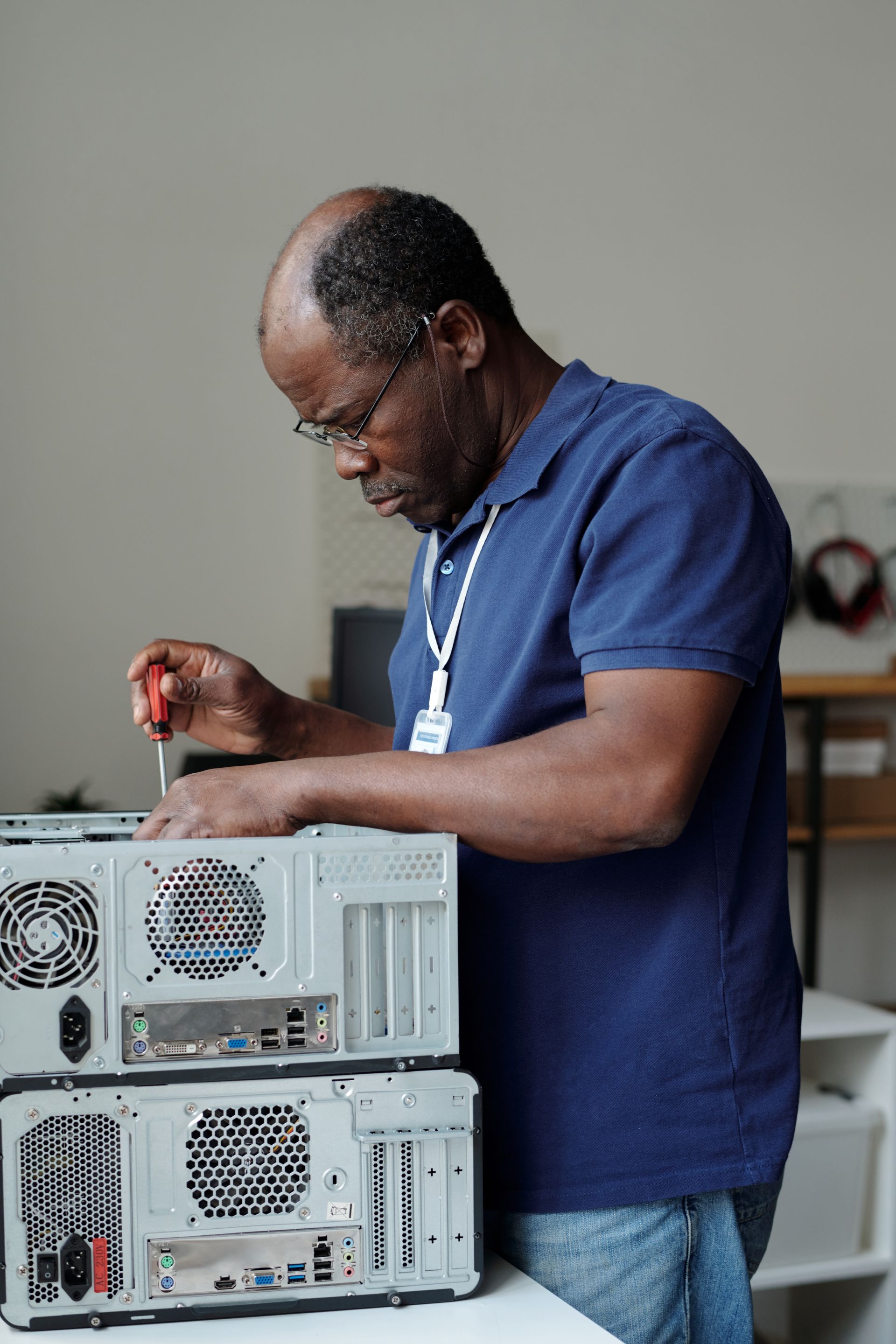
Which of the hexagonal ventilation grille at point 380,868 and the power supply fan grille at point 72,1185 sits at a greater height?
the hexagonal ventilation grille at point 380,868

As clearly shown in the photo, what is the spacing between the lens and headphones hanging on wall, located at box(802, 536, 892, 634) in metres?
3.85

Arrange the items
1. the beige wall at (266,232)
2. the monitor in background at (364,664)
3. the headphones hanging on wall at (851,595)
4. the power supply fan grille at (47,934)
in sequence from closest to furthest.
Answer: the power supply fan grille at (47,934), the monitor in background at (364,664), the beige wall at (266,232), the headphones hanging on wall at (851,595)

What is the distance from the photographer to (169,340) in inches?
130

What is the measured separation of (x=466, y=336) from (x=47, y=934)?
21.8 inches

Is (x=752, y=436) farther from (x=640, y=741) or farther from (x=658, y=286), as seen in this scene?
(x=640, y=741)

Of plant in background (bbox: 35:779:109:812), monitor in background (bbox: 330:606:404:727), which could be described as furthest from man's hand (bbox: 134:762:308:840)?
plant in background (bbox: 35:779:109:812)

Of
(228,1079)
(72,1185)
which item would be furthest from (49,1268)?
(228,1079)

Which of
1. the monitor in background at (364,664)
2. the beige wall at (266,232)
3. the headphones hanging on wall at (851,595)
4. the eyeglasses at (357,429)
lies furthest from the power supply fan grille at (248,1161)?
the headphones hanging on wall at (851,595)

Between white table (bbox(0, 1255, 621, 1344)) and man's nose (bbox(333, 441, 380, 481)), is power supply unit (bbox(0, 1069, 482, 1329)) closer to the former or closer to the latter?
white table (bbox(0, 1255, 621, 1344))

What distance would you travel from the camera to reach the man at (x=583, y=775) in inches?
30.8

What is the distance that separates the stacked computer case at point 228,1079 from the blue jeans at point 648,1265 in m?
0.14

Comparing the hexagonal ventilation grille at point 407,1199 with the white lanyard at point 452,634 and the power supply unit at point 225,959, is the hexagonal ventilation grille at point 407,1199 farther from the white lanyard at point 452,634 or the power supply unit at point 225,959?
the white lanyard at point 452,634

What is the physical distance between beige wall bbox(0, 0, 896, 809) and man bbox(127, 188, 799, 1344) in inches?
94.9

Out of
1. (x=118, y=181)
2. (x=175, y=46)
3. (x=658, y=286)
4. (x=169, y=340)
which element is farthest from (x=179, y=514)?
(x=658, y=286)
